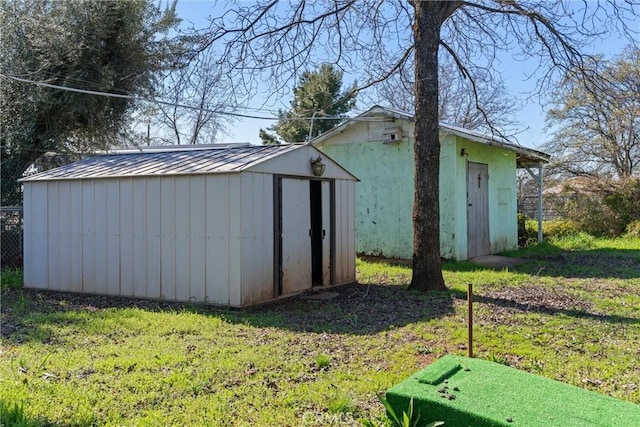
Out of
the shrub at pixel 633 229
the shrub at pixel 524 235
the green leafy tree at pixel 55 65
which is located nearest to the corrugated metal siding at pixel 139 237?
the green leafy tree at pixel 55 65

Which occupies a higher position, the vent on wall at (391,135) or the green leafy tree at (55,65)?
the green leafy tree at (55,65)

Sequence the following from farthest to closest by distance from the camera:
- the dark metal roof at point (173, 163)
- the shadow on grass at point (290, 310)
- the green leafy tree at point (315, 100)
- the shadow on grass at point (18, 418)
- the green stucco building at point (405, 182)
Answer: the green stucco building at point (405, 182) → the green leafy tree at point (315, 100) → the dark metal roof at point (173, 163) → the shadow on grass at point (290, 310) → the shadow on grass at point (18, 418)

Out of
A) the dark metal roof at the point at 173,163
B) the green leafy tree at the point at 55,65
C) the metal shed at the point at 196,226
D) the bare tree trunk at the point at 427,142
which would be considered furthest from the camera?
the green leafy tree at the point at 55,65

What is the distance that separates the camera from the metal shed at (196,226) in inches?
265

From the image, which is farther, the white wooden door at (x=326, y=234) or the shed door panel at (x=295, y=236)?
the white wooden door at (x=326, y=234)

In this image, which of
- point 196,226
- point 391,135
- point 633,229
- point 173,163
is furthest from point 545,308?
point 633,229

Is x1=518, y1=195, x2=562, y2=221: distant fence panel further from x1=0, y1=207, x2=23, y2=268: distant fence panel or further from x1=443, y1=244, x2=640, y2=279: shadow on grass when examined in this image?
x1=0, y1=207, x2=23, y2=268: distant fence panel

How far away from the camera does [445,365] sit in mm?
3350

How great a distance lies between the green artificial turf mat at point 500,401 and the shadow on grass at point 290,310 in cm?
238

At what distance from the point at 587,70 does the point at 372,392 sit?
6.63m

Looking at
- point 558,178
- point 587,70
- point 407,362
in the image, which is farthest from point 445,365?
Answer: point 558,178

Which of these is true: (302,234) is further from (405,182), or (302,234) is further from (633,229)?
(633,229)

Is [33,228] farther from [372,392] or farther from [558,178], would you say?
[558,178]

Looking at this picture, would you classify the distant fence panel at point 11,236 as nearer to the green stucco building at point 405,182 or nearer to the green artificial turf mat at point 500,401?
the green stucco building at point 405,182
